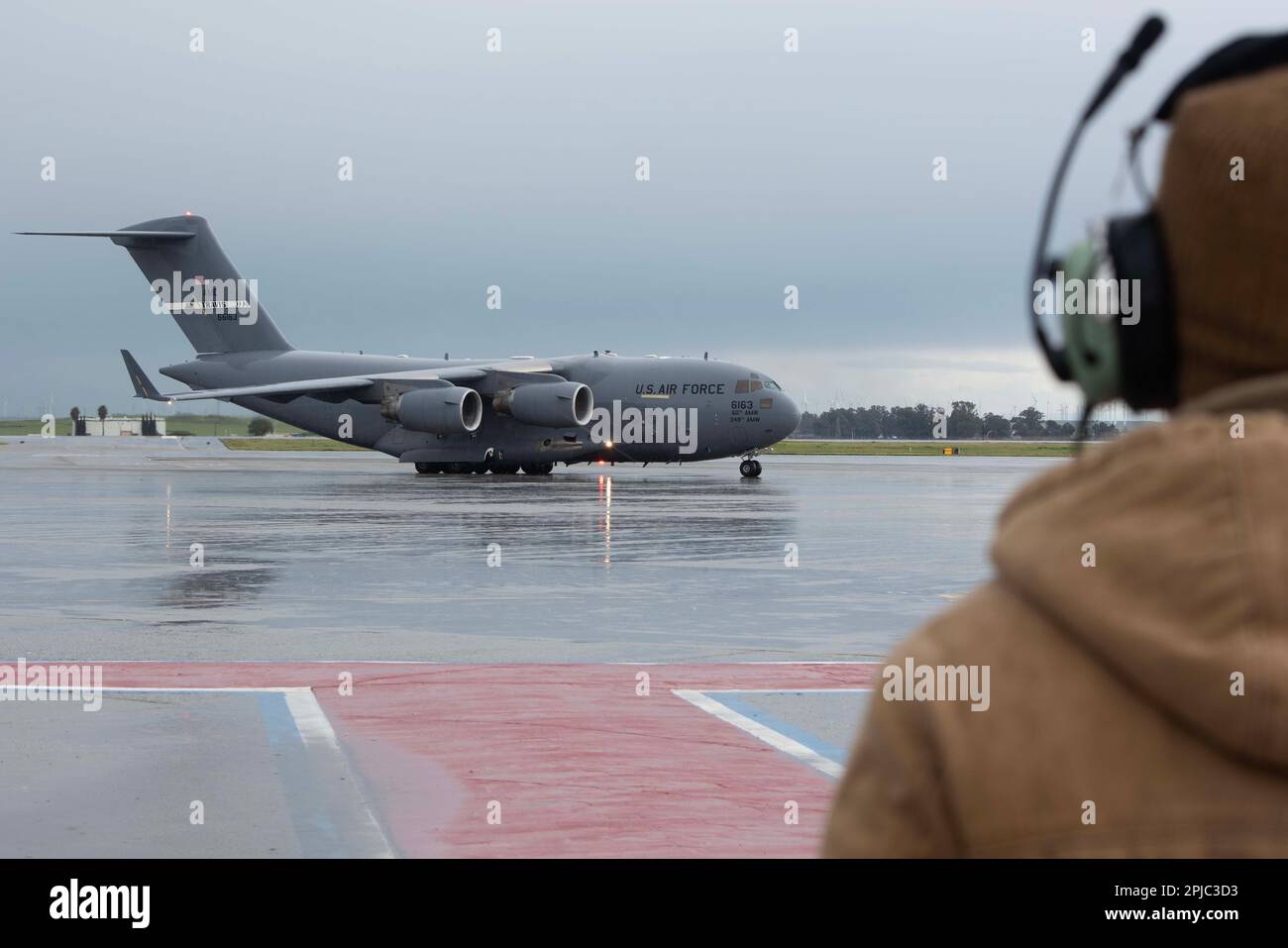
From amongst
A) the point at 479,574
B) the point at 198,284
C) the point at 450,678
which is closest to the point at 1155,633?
the point at 450,678

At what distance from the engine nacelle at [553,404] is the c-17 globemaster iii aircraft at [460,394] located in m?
0.04

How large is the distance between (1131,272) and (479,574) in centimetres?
1465

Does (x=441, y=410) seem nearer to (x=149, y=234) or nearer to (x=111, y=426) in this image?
(x=149, y=234)

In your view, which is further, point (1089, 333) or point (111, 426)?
point (111, 426)

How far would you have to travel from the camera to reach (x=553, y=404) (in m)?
38.6

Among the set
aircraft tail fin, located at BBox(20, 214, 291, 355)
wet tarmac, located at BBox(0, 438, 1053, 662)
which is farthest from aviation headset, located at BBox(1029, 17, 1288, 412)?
aircraft tail fin, located at BBox(20, 214, 291, 355)

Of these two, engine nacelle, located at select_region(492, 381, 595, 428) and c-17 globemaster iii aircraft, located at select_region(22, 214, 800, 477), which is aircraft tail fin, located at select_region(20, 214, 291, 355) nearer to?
c-17 globemaster iii aircraft, located at select_region(22, 214, 800, 477)

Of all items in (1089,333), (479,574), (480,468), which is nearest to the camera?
(1089,333)

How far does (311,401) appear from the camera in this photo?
44438mm

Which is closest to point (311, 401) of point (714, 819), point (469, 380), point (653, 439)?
point (469, 380)

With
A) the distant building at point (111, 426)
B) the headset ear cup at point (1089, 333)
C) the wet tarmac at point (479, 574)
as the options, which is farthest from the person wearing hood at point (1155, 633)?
the distant building at point (111, 426)

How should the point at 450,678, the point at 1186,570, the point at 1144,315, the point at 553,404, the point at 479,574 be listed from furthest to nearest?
the point at 553,404 < the point at 479,574 < the point at 450,678 < the point at 1144,315 < the point at 1186,570
